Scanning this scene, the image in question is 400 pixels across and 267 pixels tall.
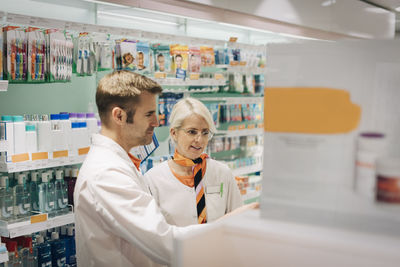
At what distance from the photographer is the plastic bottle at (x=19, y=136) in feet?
10.3

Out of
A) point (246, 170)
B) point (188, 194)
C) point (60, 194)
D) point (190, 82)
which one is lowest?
point (246, 170)

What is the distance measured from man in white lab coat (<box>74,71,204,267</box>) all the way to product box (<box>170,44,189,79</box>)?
7.43ft

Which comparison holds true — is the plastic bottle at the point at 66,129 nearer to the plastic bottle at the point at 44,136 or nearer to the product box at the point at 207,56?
the plastic bottle at the point at 44,136

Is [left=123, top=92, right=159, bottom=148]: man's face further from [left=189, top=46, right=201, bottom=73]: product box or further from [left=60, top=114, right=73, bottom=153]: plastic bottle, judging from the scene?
[left=189, top=46, right=201, bottom=73]: product box

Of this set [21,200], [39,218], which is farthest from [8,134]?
[39,218]

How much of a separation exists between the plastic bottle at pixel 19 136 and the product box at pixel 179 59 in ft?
5.94

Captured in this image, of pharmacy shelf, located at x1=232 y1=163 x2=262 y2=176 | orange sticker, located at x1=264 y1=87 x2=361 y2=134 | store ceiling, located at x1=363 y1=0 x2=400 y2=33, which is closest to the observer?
orange sticker, located at x1=264 y1=87 x2=361 y2=134

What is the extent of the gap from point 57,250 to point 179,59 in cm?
219

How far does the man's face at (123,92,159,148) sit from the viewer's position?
225 centimetres

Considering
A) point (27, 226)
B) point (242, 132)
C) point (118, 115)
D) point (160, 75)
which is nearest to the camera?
point (118, 115)

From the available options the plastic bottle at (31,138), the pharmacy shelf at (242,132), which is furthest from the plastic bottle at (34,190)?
the pharmacy shelf at (242,132)

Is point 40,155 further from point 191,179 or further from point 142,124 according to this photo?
point 142,124

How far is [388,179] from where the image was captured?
111cm

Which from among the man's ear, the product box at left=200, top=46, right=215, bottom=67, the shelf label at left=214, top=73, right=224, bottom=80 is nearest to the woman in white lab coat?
the man's ear
